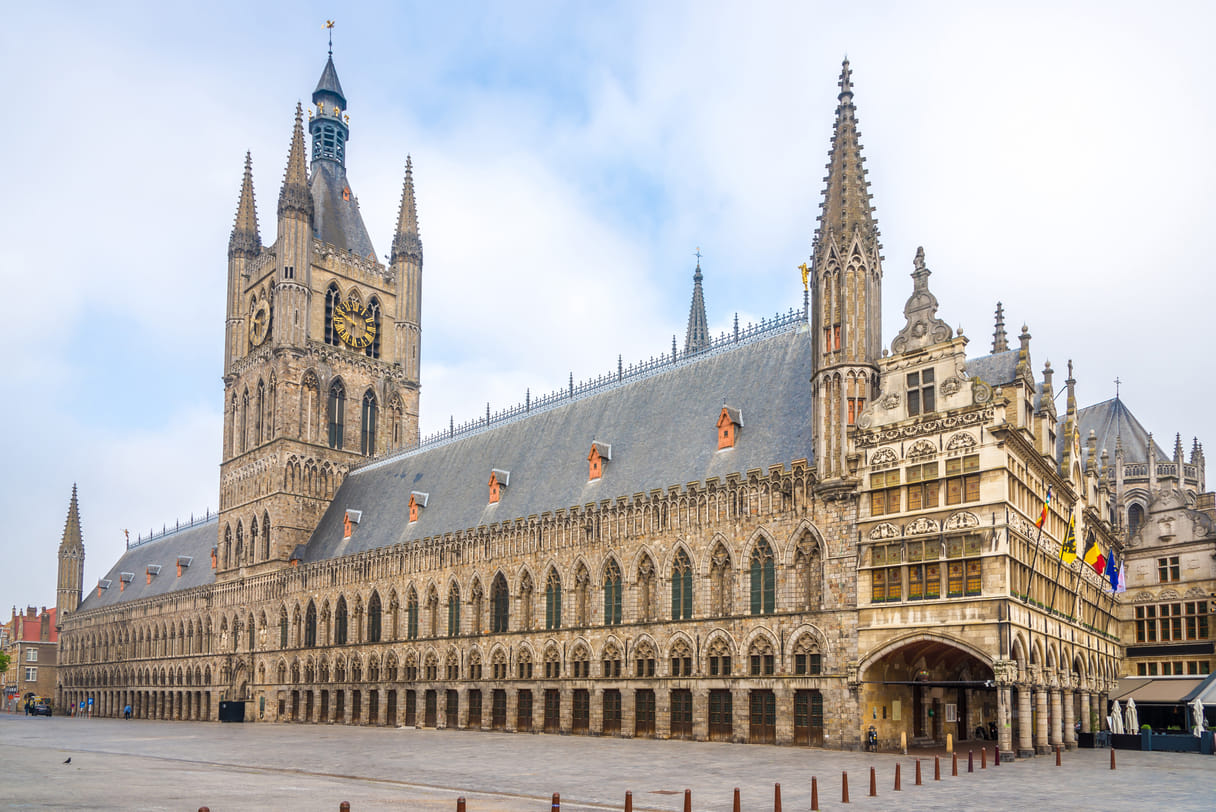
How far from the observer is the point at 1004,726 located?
33344mm

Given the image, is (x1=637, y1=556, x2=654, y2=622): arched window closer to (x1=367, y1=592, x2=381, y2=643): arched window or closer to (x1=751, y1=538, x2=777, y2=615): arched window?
(x1=751, y1=538, x2=777, y2=615): arched window

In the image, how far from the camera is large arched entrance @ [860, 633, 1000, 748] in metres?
36.8

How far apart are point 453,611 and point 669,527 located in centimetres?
1653

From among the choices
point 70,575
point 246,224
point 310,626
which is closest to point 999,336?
point 310,626

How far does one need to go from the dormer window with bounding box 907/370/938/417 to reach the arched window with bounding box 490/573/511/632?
23.1 m

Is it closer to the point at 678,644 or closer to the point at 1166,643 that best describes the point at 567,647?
the point at 678,644

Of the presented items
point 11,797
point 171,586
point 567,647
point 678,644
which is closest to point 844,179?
point 678,644

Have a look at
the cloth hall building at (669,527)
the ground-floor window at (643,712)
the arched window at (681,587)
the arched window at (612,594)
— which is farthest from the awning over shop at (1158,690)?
the arched window at (612,594)

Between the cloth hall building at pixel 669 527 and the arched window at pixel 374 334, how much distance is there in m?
0.17

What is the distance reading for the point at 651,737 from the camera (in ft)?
145

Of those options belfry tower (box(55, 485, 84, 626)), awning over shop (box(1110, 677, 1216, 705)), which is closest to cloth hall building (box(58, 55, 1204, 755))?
awning over shop (box(1110, 677, 1216, 705))

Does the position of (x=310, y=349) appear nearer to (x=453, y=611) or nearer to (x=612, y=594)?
(x=453, y=611)

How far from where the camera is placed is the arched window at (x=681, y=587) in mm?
44031

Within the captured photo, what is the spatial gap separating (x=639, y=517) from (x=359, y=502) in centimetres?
2991
